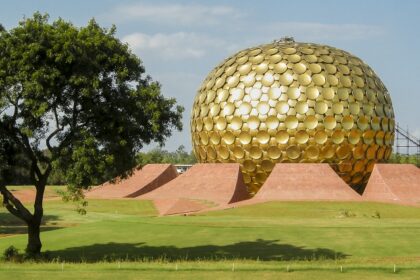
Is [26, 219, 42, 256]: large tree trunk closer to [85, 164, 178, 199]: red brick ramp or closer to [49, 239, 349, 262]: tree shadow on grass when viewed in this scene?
[49, 239, 349, 262]: tree shadow on grass

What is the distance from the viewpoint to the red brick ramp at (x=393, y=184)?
35344mm

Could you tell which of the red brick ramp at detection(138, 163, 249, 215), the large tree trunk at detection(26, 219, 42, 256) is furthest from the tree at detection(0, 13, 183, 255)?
the red brick ramp at detection(138, 163, 249, 215)

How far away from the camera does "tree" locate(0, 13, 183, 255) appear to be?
15164mm

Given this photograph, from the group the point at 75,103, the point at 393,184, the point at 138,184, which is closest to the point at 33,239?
the point at 75,103

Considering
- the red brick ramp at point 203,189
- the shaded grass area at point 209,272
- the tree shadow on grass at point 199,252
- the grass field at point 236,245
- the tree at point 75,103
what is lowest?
the tree shadow on grass at point 199,252

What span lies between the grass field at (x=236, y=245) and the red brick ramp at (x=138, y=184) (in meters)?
11.3

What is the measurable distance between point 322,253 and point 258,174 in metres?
21.7

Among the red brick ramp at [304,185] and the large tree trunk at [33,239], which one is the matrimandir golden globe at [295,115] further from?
the large tree trunk at [33,239]

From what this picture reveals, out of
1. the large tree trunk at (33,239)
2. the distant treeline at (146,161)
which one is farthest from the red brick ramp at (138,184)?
the large tree trunk at (33,239)

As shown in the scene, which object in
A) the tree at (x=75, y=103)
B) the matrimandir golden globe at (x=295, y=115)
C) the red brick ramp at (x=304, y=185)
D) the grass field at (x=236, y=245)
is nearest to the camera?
the grass field at (x=236, y=245)

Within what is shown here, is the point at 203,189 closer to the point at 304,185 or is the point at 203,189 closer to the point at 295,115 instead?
the point at 304,185

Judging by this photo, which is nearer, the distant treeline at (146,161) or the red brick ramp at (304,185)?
the distant treeline at (146,161)

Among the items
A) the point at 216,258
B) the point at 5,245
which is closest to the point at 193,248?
the point at 216,258

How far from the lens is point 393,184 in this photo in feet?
120
